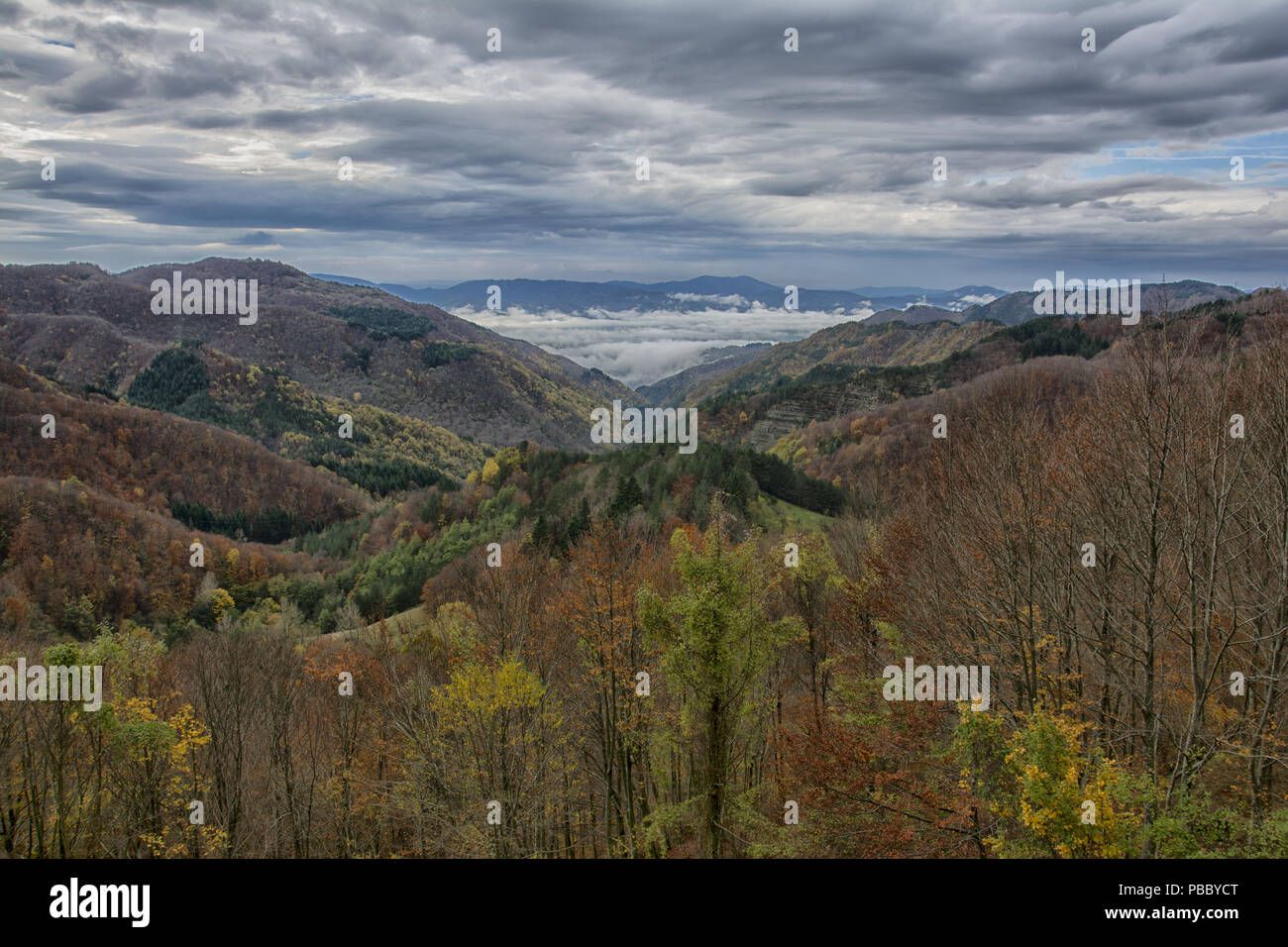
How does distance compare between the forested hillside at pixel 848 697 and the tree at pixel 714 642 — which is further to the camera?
the tree at pixel 714 642

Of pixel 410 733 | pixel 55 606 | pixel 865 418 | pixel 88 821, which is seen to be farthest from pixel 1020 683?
pixel 865 418

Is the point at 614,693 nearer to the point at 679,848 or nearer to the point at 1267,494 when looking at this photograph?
the point at 679,848

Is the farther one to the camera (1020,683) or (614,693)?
(614,693)

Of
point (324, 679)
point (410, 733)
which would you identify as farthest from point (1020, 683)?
point (324, 679)

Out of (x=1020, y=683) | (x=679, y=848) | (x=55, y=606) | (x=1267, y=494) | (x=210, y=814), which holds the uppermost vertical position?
(x=1267, y=494)

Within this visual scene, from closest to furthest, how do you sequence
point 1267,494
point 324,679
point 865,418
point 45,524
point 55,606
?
1. point 1267,494
2. point 324,679
3. point 55,606
4. point 45,524
5. point 865,418

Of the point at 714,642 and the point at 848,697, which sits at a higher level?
the point at 714,642

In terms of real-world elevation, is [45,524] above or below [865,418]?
below

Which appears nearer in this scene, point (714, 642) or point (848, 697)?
point (714, 642)

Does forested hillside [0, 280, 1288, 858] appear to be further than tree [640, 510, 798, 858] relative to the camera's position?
No

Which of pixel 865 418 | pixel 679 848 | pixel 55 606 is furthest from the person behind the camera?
→ pixel 865 418
